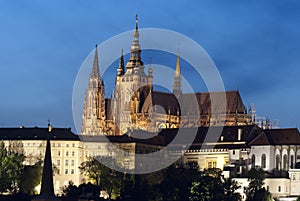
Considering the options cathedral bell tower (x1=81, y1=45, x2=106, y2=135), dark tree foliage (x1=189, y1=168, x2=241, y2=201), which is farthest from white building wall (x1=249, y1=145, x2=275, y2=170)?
cathedral bell tower (x1=81, y1=45, x2=106, y2=135)

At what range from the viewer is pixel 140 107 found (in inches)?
5669

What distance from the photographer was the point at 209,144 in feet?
414

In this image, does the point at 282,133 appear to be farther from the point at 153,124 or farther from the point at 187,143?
the point at 153,124

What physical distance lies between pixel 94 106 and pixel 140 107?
7042mm

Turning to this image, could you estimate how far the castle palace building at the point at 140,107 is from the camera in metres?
140

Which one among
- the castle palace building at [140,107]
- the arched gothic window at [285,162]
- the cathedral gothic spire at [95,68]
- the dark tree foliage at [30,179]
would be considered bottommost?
the dark tree foliage at [30,179]

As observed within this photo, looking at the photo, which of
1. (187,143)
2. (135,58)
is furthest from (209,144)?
(135,58)

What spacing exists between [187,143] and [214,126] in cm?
657

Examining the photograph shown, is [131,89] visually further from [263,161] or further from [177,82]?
[263,161]

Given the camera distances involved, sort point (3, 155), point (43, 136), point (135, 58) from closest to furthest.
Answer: point (3, 155) < point (43, 136) < point (135, 58)

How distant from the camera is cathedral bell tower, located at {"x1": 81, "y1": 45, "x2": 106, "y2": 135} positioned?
145 metres

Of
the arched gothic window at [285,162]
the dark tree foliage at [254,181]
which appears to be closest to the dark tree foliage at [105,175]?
the dark tree foliage at [254,181]

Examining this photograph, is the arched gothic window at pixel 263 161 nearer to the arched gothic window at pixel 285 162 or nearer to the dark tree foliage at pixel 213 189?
the arched gothic window at pixel 285 162

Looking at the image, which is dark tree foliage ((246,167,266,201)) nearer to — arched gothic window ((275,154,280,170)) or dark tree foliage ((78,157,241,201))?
dark tree foliage ((78,157,241,201))
